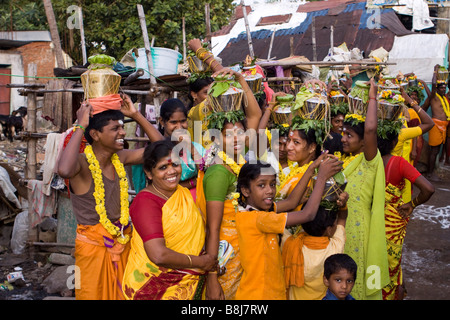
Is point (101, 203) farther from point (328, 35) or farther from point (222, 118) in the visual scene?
point (328, 35)

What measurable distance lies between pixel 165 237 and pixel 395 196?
2306 mm

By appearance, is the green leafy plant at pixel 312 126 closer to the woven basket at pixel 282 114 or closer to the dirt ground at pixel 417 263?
the woven basket at pixel 282 114

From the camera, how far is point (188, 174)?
347 centimetres

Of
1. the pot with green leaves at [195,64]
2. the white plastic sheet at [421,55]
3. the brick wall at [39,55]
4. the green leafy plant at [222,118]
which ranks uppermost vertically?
the brick wall at [39,55]

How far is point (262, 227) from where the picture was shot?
2.96 metres

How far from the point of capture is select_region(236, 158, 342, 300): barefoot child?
299cm

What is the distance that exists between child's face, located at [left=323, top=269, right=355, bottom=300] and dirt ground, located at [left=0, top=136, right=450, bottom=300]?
239cm

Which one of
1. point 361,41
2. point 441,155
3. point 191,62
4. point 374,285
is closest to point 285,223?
point 374,285

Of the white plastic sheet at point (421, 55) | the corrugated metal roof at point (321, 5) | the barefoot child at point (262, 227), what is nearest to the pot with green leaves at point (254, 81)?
the barefoot child at point (262, 227)

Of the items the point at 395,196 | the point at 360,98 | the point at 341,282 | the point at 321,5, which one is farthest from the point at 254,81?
the point at 321,5

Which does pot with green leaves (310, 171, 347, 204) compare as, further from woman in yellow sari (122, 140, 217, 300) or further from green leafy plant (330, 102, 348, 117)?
green leafy plant (330, 102, 348, 117)

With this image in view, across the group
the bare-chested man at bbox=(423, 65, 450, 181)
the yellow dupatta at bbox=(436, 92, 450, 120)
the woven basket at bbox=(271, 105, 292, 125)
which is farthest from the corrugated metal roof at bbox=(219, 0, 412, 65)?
the woven basket at bbox=(271, 105, 292, 125)

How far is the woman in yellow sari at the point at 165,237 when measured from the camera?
106 inches
